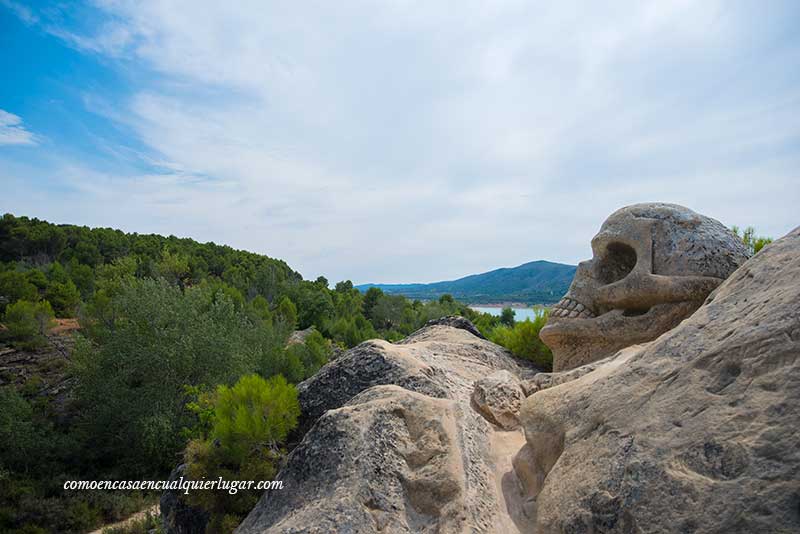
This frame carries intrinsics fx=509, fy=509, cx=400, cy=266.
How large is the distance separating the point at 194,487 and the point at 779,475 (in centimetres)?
472

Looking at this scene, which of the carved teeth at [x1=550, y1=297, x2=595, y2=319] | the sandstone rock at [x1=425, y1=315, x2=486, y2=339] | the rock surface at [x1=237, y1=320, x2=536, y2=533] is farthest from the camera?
the sandstone rock at [x1=425, y1=315, x2=486, y2=339]

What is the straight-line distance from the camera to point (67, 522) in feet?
51.5

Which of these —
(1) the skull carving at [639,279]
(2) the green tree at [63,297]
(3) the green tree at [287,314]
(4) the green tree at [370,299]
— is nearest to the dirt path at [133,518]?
(1) the skull carving at [639,279]

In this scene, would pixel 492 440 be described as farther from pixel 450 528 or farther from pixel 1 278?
pixel 1 278

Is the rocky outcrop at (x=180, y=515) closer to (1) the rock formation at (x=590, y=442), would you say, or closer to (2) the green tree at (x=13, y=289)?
(1) the rock formation at (x=590, y=442)

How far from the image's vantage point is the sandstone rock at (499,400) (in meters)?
5.14

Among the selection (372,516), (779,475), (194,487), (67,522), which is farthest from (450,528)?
(67,522)

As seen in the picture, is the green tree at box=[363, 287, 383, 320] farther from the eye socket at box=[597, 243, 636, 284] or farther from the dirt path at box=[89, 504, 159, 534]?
the eye socket at box=[597, 243, 636, 284]

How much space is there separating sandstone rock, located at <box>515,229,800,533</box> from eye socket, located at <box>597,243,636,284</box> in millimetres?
2348

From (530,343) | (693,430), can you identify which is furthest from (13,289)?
(693,430)

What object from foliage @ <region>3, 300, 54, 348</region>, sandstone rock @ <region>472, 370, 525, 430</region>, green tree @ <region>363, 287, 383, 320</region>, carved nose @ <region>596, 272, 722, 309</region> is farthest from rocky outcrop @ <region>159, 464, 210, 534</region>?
green tree @ <region>363, 287, 383, 320</region>

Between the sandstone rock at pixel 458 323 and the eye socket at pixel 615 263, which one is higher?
the eye socket at pixel 615 263

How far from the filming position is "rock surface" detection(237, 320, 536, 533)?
3.63 m

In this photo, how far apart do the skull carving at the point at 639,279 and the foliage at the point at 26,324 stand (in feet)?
98.4
